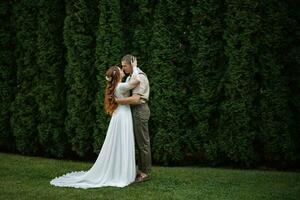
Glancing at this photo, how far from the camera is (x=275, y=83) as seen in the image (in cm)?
882

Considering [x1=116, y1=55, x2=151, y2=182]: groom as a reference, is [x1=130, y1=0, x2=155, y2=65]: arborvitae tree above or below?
above

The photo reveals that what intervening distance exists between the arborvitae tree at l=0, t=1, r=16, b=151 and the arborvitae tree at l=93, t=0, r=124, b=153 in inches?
93.7

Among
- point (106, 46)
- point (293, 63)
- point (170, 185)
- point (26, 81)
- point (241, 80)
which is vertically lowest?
point (170, 185)

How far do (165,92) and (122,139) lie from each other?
180 centimetres

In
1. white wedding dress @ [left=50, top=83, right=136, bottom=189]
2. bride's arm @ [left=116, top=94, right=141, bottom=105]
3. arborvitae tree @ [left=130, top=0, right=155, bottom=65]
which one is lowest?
white wedding dress @ [left=50, top=83, right=136, bottom=189]

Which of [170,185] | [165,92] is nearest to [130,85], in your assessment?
[165,92]

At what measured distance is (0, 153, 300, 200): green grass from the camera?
22.6 feet

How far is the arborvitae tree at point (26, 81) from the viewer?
10375 millimetres

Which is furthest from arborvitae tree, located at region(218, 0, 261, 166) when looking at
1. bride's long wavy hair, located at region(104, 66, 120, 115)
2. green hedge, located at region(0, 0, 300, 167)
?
bride's long wavy hair, located at region(104, 66, 120, 115)

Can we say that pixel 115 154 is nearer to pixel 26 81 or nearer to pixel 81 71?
pixel 81 71

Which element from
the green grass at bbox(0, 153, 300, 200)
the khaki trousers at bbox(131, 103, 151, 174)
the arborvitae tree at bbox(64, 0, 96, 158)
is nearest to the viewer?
the green grass at bbox(0, 153, 300, 200)

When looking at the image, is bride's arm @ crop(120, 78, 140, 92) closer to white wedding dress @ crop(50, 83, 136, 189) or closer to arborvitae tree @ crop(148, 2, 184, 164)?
white wedding dress @ crop(50, 83, 136, 189)

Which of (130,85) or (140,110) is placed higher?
(130,85)

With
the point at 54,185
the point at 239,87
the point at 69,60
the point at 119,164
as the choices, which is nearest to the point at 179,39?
the point at 239,87
